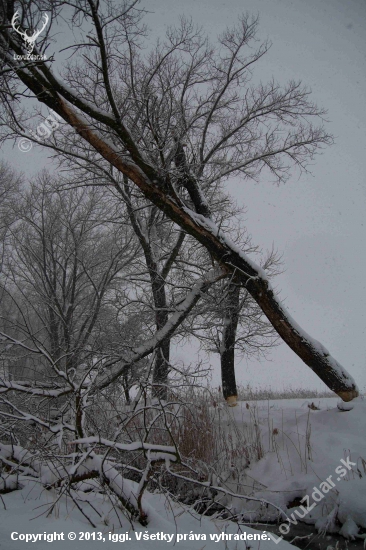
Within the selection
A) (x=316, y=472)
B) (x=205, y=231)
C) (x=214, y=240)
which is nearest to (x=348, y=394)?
(x=316, y=472)

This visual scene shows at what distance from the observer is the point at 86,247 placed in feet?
40.7

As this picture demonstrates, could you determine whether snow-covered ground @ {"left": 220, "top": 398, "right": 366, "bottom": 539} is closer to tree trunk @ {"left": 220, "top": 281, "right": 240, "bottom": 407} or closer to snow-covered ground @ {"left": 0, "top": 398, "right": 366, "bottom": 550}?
snow-covered ground @ {"left": 0, "top": 398, "right": 366, "bottom": 550}

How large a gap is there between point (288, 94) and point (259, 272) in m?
6.04

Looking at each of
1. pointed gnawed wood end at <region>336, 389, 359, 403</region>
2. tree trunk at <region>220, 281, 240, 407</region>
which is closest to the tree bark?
pointed gnawed wood end at <region>336, 389, 359, 403</region>

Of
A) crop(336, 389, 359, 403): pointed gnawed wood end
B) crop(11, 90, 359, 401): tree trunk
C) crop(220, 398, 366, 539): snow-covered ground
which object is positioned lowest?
crop(220, 398, 366, 539): snow-covered ground

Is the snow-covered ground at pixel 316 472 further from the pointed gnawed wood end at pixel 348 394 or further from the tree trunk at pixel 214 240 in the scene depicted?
the tree trunk at pixel 214 240

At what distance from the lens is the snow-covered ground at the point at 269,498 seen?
211 centimetres

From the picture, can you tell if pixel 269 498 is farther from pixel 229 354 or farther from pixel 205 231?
pixel 229 354

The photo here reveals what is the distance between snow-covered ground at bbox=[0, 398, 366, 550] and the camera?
2.11m

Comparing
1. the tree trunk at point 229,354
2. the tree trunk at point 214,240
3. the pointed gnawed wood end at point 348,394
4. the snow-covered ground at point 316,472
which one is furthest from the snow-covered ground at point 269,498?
the tree trunk at point 229,354

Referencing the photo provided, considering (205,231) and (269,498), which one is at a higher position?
(205,231)

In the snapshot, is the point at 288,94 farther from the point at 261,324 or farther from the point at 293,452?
the point at 293,452

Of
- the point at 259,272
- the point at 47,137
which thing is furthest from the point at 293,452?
the point at 47,137

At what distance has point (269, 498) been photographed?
4.37m
